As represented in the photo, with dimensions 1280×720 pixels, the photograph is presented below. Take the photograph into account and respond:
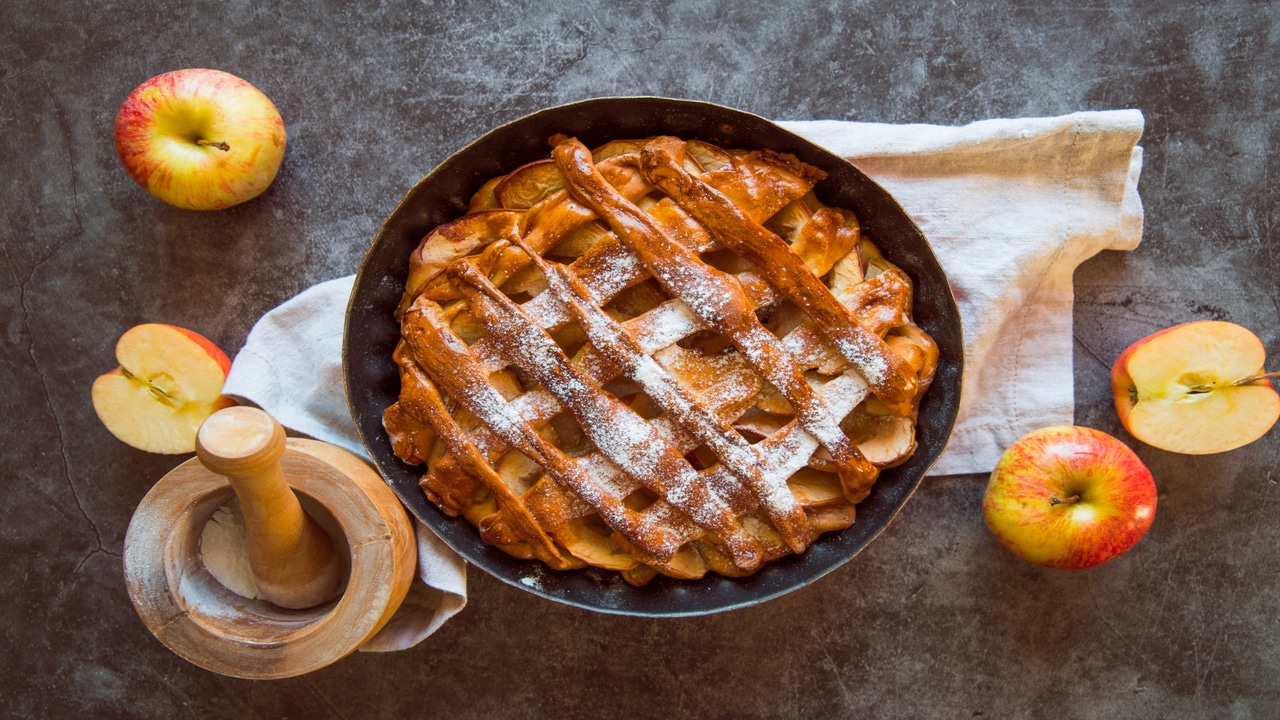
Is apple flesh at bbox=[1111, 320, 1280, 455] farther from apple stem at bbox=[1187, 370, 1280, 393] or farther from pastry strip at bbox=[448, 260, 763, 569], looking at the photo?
pastry strip at bbox=[448, 260, 763, 569]

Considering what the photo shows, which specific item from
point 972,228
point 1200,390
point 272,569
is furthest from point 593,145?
point 1200,390

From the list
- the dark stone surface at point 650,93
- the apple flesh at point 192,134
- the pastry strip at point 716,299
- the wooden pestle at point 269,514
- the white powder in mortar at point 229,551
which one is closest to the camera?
the wooden pestle at point 269,514

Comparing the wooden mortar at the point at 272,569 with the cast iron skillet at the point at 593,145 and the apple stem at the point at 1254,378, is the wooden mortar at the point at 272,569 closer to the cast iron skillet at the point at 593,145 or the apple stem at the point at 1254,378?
the cast iron skillet at the point at 593,145

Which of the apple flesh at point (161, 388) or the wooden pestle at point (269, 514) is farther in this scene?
the apple flesh at point (161, 388)

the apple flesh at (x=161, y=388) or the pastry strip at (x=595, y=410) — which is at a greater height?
the pastry strip at (x=595, y=410)

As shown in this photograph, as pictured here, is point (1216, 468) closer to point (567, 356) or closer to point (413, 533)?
point (567, 356)

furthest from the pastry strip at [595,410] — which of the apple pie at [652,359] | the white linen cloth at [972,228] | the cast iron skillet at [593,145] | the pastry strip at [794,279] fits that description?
the white linen cloth at [972,228]
